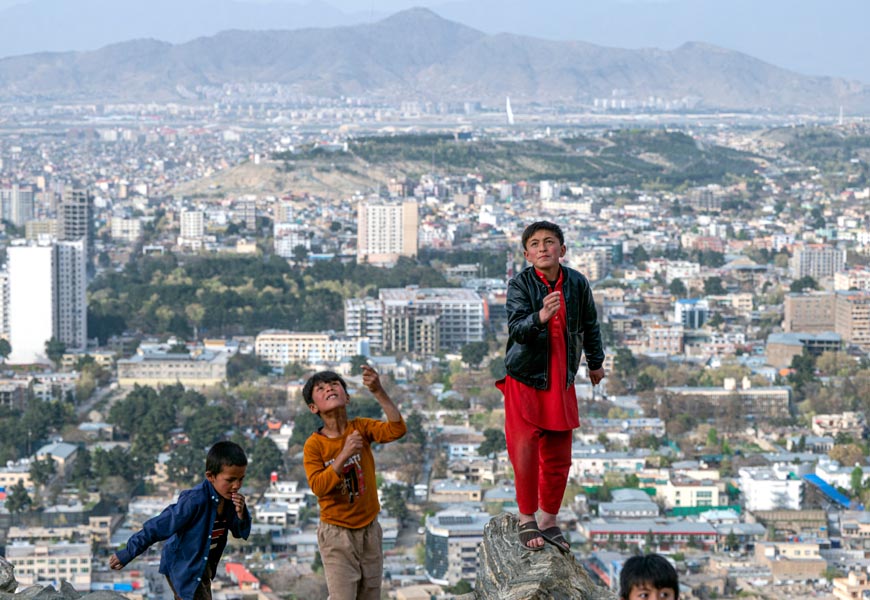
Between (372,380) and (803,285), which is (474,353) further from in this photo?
(372,380)

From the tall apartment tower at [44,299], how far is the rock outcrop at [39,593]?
20.8 metres

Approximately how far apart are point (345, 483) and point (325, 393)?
0.52 feet

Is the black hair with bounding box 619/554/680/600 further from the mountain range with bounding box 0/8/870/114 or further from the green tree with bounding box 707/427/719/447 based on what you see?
the mountain range with bounding box 0/8/870/114

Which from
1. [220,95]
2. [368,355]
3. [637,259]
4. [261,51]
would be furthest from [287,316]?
[261,51]

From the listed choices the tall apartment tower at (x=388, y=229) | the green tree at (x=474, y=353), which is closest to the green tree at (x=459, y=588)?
the green tree at (x=474, y=353)

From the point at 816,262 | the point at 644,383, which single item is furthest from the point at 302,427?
the point at 816,262

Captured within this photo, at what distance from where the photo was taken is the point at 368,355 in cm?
2327

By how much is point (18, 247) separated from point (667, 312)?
29.4 feet

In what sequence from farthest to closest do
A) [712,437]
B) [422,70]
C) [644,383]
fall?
[422,70]
[644,383]
[712,437]

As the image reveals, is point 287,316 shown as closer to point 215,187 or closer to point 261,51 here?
point 215,187

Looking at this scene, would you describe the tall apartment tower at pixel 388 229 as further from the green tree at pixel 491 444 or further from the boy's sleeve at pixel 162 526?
the boy's sleeve at pixel 162 526

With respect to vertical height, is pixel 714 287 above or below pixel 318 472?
below

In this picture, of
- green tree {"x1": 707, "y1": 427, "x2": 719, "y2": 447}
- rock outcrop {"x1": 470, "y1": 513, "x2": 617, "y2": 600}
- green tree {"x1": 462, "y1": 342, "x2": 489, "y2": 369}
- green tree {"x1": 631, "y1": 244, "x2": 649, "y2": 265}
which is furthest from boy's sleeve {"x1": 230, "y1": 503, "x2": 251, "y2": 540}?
green tree {"x1": 631, "y1": 244, "x2": 649, "y2": 265}

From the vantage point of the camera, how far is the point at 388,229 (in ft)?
110
